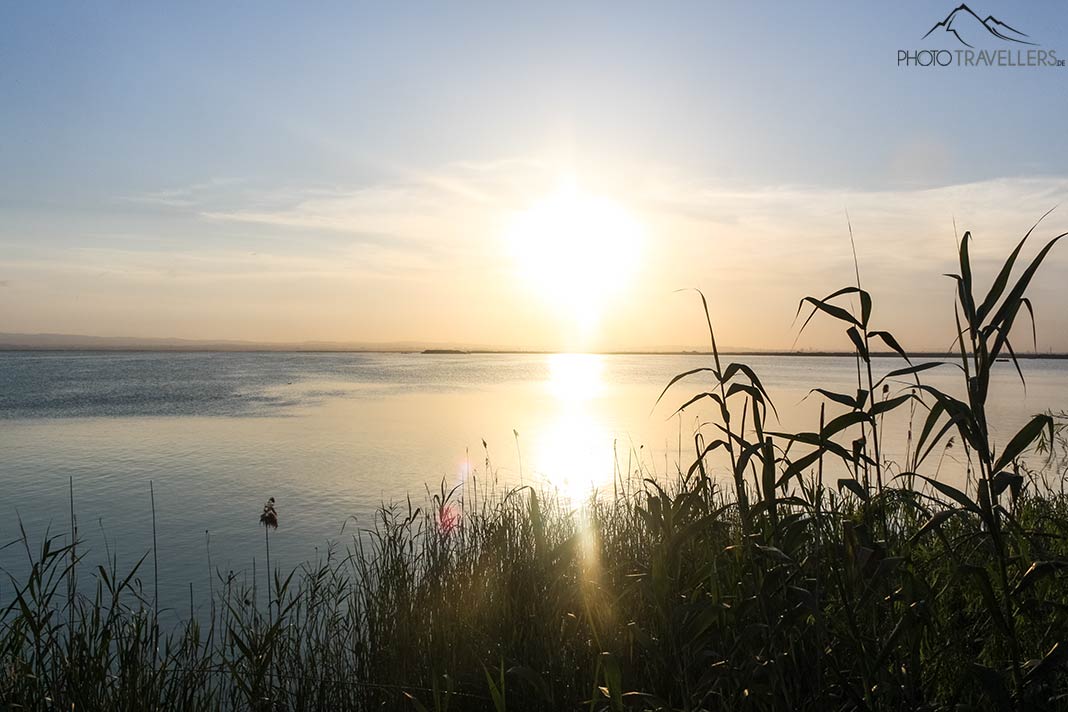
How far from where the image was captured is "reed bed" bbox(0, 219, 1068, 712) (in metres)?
2.37

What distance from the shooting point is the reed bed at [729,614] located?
2371 mm

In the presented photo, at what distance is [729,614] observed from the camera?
2.73m

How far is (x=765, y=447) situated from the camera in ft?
8.12

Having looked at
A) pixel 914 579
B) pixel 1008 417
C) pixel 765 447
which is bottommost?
pixel 1008 417

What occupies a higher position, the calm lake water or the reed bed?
the reed bed

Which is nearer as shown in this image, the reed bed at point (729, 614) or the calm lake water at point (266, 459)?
the reed bed at point (729, 614)

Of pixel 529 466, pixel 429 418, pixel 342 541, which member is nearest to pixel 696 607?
pixel 342 541

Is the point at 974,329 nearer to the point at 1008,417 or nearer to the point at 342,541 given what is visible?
the point at 342,541

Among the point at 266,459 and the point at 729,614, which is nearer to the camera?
the point at 729,614

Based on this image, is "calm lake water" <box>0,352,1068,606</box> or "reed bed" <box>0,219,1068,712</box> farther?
"calm lake water" <box>0,352,1068,606</box>

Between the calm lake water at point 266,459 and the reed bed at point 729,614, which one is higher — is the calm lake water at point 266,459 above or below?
below

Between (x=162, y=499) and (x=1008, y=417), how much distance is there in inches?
1065

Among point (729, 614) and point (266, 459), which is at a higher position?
point (729, 614)

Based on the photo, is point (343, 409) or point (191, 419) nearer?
point (191, 419)
